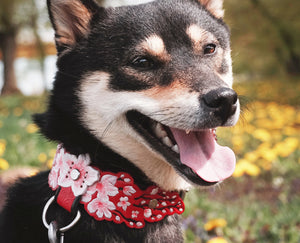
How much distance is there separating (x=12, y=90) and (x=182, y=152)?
17.9m

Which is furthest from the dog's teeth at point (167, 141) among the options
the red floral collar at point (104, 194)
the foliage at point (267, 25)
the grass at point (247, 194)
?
the foliage at point (267, 25)

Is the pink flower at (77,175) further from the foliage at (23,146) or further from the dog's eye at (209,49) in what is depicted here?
the foliage at (23,146)

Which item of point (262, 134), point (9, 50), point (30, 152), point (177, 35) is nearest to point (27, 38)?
point (9, 50)

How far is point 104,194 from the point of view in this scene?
1.91 metres

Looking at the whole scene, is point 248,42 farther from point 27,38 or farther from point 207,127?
point 27,38

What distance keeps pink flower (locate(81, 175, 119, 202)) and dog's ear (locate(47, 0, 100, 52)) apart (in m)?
0.89

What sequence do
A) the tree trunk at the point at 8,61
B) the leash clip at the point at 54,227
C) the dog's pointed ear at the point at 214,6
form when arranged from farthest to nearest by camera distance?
the tree trunk at the point at 8,61 → the dog's pointed ear at the point at 214,6 → the leash clip at the point at 54,227

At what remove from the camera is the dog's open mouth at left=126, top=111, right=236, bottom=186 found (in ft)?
6.48

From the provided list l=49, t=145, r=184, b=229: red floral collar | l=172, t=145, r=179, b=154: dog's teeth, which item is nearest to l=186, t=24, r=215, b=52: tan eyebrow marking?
l=172, t=145, r=179, b=154: dog's teeth

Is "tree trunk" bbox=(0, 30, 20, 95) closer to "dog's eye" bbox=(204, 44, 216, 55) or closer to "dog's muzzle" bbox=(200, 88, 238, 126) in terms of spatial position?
"dog's eye" bbox=(204, 44, 216, 55)

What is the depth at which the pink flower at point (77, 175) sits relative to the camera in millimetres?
1896

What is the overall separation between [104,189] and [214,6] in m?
1.61

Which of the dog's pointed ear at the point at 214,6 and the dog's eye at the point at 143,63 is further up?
the dog's pointed ear at the point at 214,6

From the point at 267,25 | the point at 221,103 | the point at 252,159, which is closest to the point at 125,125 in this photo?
the point at 221,103
